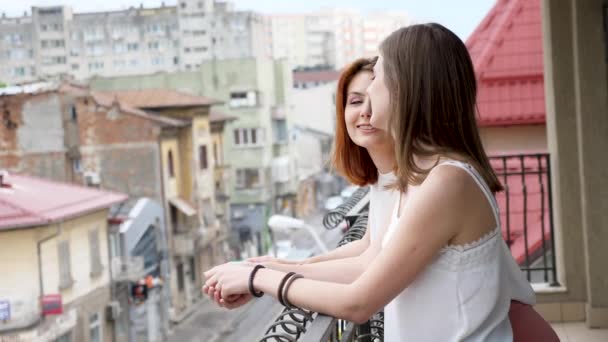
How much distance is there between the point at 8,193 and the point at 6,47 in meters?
26.1

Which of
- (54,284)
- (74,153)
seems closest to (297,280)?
(54,284)

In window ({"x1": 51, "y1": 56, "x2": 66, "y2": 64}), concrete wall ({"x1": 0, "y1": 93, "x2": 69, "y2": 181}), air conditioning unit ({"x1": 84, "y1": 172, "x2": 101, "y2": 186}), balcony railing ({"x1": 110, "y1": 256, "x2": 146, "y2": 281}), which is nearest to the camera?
balcony railing ({"x1": 110, "y1": 256, "x2": 146, "y2": 281})

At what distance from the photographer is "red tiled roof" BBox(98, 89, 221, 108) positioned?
1219 inches

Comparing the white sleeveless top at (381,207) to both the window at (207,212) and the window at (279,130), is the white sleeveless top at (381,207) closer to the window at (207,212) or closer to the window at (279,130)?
the window at (207,212)

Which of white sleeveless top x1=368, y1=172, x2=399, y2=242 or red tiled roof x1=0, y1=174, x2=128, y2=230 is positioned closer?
white sleeveless top x1=368, y1=172, x2=399, y2=242

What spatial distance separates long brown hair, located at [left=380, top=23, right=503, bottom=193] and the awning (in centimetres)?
2834

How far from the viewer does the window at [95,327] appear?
23.9m

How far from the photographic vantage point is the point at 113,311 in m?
24.5

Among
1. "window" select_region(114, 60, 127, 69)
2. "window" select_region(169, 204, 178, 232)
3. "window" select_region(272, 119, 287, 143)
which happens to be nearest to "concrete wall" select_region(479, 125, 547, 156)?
"window" select_region(169, 204, 178, 232)

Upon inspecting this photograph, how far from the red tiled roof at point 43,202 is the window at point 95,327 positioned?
275cm

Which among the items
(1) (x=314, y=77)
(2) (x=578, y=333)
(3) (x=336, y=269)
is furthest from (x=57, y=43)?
(3) (x=336, y=269)

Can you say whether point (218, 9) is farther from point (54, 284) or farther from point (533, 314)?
point (533, 314)

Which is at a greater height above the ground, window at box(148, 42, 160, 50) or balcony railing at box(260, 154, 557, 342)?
window at box(148, 42, 160, 50)

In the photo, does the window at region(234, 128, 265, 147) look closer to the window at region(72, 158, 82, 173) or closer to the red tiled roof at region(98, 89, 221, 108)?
the red tiled roof at region(98, 89, 221, 108)
